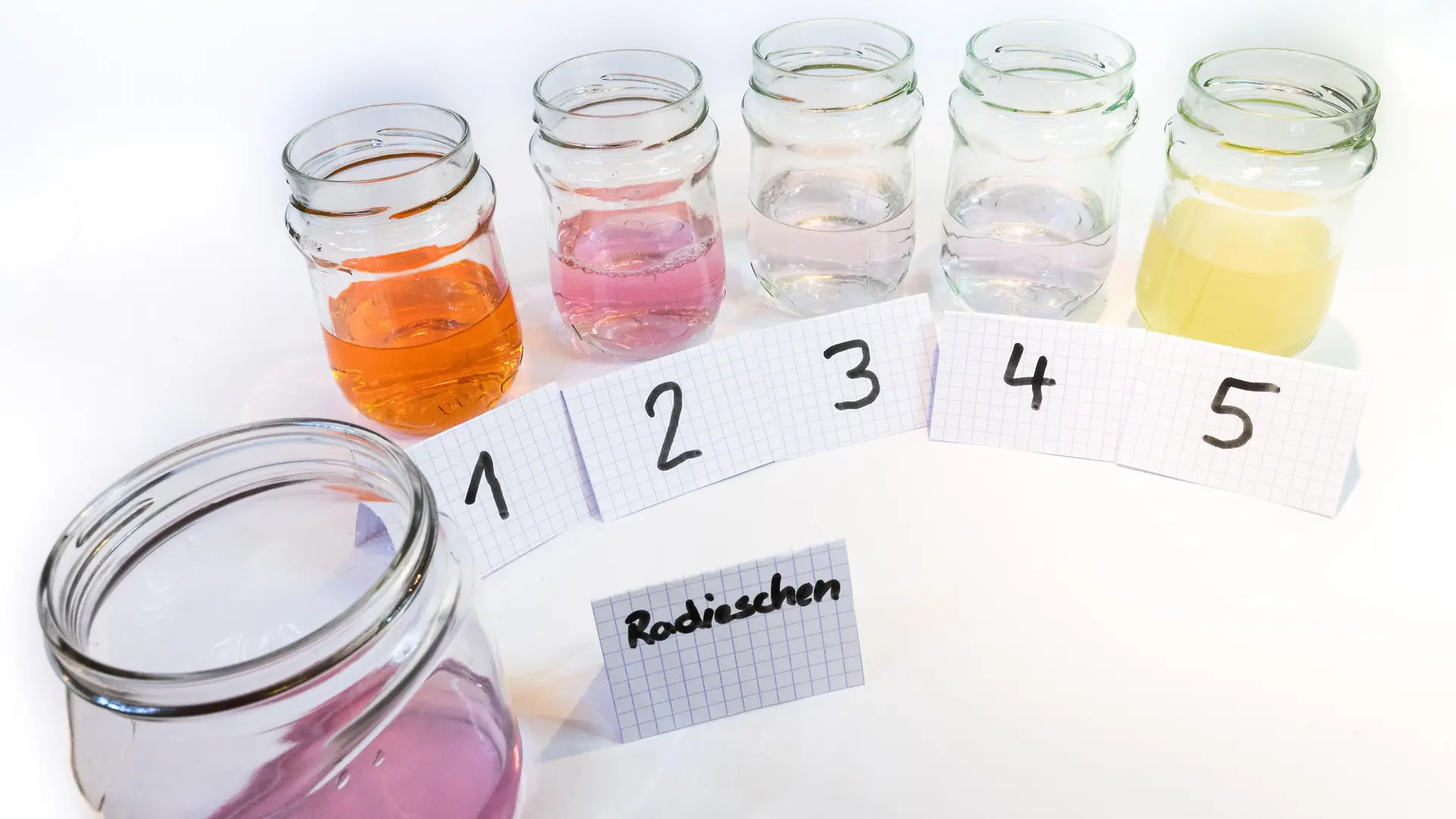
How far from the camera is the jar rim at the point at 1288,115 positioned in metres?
1.03

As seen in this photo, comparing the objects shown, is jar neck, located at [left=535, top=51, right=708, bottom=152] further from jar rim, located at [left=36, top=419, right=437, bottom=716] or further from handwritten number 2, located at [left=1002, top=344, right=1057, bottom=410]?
jar rim, located at [left=36, top=419, right=437, bottom=716]

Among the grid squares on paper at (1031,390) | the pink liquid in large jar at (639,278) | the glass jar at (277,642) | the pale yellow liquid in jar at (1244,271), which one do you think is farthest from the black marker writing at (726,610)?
the pale yellow liquid in jar at (1244,271)

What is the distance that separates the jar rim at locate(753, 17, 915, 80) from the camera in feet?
3.77

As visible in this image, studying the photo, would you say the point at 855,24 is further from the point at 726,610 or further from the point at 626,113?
the point at 726,610

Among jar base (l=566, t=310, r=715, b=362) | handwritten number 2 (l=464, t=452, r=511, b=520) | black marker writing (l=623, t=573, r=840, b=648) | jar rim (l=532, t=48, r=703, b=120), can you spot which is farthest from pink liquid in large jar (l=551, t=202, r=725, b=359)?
black marker writing (l=623, t=573, r=840, b=648)

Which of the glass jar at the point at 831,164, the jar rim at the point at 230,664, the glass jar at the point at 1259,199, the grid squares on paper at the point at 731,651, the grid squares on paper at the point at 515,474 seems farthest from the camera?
the glass jar at the point at 831,164

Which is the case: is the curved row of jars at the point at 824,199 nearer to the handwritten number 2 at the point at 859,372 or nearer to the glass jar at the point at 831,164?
the glass jar at the point at 831,164

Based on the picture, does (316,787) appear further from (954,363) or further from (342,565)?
(954,363)

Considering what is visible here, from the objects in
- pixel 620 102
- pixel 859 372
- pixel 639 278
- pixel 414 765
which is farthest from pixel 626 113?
pixel 414 765

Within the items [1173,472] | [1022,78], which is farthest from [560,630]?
[1022,78]

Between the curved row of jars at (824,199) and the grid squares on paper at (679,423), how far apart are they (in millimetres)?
141

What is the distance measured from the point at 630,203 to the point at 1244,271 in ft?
2.13

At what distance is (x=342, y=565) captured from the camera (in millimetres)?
835

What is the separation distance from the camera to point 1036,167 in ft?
4.16
